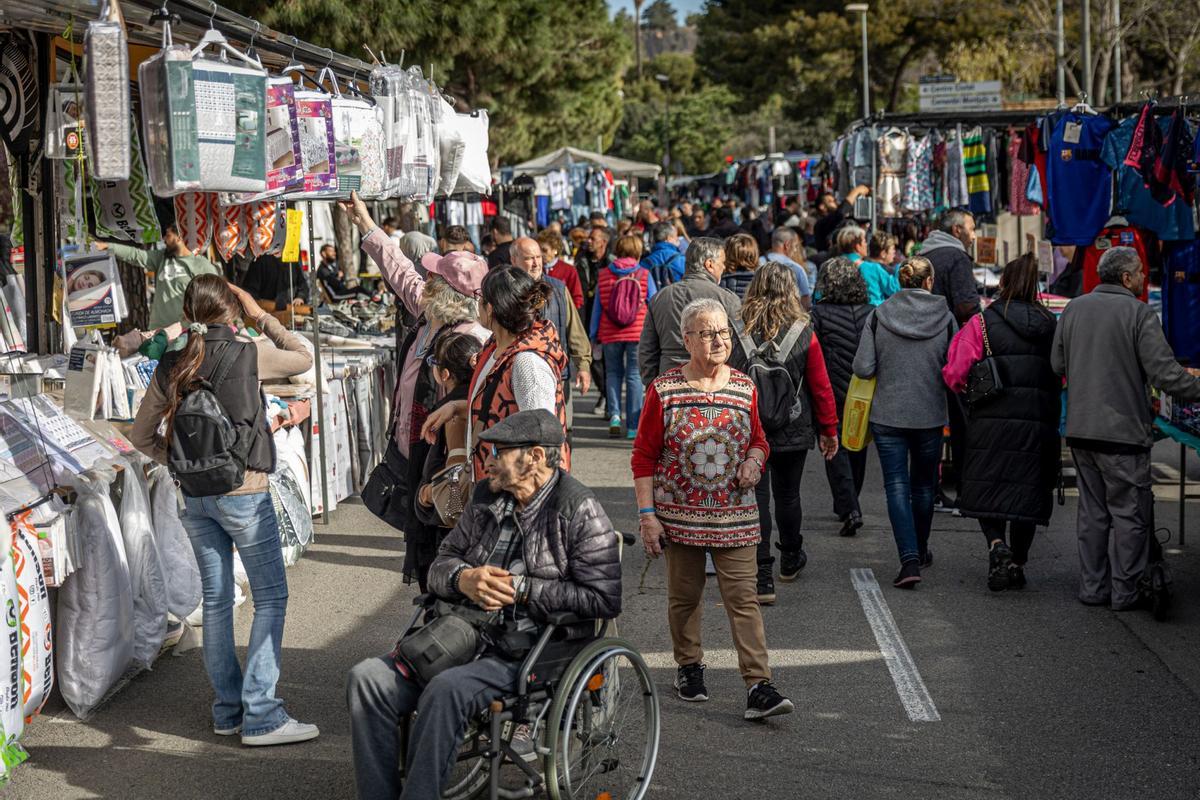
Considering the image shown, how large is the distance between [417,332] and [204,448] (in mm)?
1837

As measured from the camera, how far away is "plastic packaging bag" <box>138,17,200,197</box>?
5.61 meters

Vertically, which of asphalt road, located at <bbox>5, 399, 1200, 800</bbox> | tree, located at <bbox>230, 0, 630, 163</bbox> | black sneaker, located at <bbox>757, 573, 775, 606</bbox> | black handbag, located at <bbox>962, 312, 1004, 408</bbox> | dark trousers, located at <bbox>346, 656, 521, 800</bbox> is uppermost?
tree, located at <bbox>230, 0, 630, 163</bbox>

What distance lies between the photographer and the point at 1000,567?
308 inches

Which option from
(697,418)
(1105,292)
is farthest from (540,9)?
(697,418)

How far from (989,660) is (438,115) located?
4.64 m

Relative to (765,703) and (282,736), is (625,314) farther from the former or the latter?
(282,736)

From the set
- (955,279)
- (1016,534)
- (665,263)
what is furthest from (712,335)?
(665,263)

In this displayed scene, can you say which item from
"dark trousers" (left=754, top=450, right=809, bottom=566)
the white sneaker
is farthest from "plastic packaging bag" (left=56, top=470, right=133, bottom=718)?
"dark trousers" (left=754, top=450, right=809, bottom=566)

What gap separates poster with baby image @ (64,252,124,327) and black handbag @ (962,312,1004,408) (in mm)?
4904

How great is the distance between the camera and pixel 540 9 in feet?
79.3

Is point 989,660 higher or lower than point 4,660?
lower

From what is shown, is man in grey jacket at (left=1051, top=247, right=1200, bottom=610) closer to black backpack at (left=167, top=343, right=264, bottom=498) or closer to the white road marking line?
the white road marking line

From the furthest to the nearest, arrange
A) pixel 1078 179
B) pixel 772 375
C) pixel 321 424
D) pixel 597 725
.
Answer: pixel 1078 179 < pixel 321 424 < pixel 772 375 < pixel 597 725

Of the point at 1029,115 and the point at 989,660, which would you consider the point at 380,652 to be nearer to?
the point at 989,660
